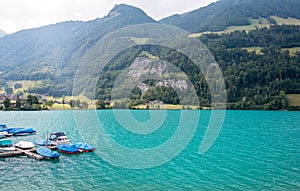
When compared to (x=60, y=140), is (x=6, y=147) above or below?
below

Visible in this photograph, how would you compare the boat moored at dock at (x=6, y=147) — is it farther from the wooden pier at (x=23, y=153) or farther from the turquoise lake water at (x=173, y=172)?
the turquoise lake water at (x=173, y=172)

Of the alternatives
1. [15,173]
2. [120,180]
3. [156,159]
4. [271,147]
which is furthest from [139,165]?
[271,147]

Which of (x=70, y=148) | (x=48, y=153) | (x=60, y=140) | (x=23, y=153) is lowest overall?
(x=23, y=153)

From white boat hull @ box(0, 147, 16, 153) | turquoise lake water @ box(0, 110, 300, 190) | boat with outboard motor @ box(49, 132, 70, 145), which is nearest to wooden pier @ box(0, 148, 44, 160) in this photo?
white boat hull @ box(0, 147, 16, 153)

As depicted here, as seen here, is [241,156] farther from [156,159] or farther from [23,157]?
[23,157]

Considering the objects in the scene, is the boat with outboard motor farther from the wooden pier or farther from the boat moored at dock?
the boat moored at dock

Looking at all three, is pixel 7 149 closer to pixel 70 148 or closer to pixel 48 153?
pixel 48 153

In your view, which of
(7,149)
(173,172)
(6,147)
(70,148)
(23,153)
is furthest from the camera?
(6,147)

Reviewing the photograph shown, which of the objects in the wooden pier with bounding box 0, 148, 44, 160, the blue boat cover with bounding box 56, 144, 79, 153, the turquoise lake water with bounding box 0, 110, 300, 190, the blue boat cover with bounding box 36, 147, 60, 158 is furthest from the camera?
the blue boat cover with bounding box 56, 144, 79, 153

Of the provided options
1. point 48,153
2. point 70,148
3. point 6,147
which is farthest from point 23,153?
point 70,148

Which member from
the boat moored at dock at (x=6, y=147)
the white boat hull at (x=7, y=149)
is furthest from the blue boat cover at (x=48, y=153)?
the boat moored at dock at (x=6, y=147)

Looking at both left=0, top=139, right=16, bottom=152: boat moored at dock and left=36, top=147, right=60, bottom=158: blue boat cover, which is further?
left=0, top=139, right=16, bottom=152: boat moored at dock
